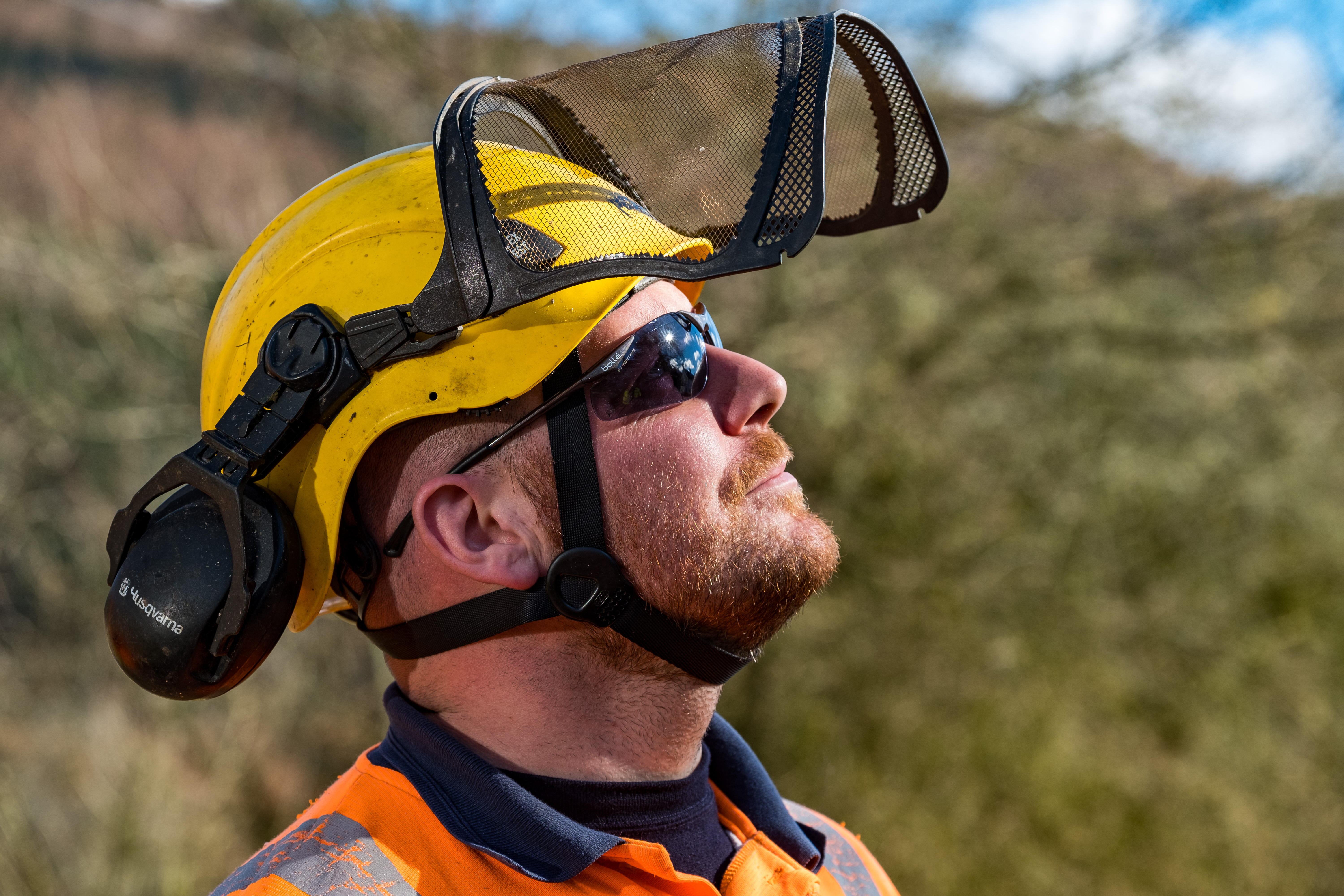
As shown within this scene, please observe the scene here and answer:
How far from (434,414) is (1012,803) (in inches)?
247

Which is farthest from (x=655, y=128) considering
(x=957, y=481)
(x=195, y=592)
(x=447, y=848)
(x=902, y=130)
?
(x=957, y=481)

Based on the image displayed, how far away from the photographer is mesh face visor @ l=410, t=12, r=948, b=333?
5.31 ft

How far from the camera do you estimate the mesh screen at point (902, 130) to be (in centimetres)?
199

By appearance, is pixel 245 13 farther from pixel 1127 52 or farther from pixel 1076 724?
pixel 1076 724

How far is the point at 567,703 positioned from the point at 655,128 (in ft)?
3.63

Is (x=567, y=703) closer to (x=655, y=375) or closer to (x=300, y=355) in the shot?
(x=655, y=375)

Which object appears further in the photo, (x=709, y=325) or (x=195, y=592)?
(x=709, y=325)

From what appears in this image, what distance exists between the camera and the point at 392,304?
→ 1.70 m

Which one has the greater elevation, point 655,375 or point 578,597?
point 655,375

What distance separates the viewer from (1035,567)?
6.73m

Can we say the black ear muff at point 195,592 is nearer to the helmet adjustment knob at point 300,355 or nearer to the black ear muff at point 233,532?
the black ear muff at point 233,532

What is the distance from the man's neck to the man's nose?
48 centimetres

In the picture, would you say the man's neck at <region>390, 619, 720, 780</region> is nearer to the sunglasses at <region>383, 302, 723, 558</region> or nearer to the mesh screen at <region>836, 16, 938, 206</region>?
the sunglasses at <region>383, 302, 723, 558</region>

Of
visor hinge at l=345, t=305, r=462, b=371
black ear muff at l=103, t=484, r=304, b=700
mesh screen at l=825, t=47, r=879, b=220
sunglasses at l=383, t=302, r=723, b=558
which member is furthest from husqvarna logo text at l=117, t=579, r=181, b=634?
mesh screen at l=825, t=47, r=879, b=220
